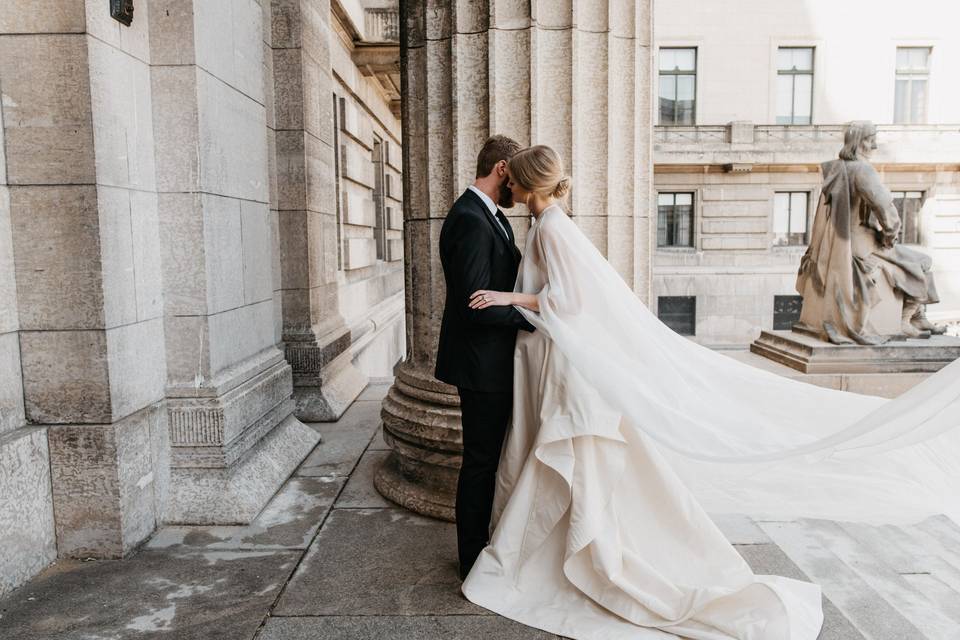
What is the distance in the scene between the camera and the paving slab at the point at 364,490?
4.54 meters

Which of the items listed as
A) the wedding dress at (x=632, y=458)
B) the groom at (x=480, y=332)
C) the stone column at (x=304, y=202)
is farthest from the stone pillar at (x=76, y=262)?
the stone column at (x=304, y=202)

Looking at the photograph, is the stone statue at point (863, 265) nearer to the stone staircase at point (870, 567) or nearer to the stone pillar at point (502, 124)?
the stone staircase at point (870, 567)

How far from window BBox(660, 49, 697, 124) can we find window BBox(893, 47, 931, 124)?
661 centimetres

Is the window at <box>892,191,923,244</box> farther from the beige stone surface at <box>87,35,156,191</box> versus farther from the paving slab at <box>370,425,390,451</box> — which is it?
the beige stone surface at <box>87,35,156,191</box>

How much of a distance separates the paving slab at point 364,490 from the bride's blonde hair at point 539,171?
228 cm

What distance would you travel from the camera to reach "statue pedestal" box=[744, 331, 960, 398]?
27.8ft

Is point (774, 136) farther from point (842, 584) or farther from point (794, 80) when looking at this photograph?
point (842, 584)

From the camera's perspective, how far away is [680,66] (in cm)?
2333

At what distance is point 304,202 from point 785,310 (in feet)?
63.1

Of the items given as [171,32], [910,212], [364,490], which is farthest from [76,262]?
[910,212]

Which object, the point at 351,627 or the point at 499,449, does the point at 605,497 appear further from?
the point at 351,627

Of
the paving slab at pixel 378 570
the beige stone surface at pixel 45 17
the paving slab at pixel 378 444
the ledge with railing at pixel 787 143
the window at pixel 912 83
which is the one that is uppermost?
the window at pixel 912 83

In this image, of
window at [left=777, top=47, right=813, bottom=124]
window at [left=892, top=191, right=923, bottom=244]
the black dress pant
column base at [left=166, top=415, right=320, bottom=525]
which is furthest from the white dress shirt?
window at [left=892, top=191, right=923, bottom=244]

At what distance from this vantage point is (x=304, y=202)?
6840 millimetres
